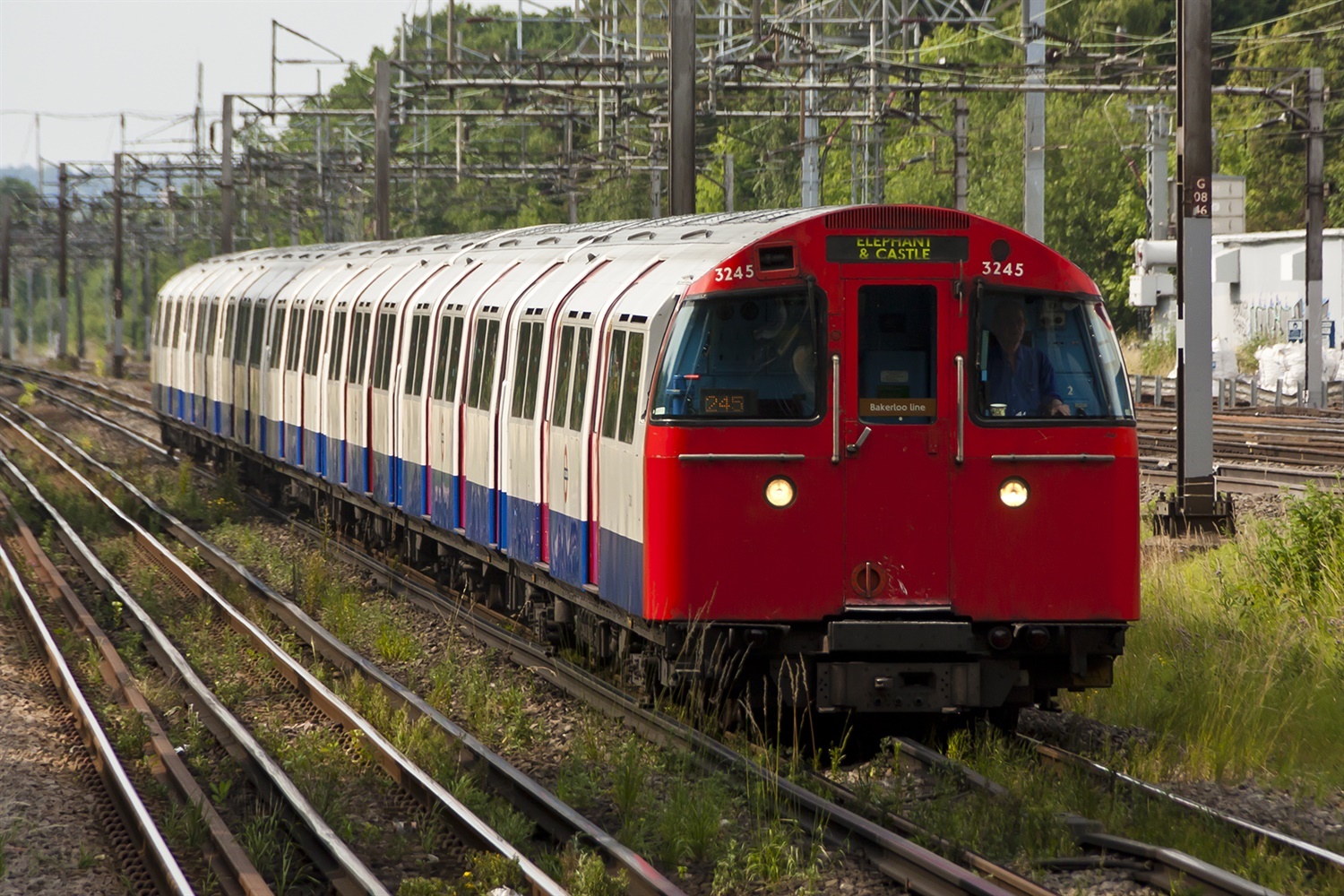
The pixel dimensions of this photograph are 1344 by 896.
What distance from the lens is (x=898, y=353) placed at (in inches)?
374

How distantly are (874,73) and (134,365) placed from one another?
160 feet

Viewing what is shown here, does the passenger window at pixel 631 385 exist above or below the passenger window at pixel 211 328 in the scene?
below

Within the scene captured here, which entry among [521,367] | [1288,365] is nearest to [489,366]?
[521,367]

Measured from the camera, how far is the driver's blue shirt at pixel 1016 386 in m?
9.41

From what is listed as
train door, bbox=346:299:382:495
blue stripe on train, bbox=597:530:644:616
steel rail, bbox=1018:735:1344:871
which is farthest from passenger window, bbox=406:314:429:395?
steel rail, bbox=1018:735:1344:871

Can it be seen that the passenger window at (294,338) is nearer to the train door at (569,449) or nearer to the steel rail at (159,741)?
the steel rail at (159,741)

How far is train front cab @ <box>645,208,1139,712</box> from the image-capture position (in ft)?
30.5

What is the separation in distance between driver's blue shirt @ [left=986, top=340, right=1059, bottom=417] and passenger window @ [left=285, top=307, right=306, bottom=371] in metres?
12.8

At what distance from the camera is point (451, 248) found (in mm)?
17281

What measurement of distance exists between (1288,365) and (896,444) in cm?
3196

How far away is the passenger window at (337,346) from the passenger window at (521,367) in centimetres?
629

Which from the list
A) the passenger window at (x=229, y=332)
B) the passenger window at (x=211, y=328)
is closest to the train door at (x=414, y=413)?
the passenger window at (x=229, y=332)

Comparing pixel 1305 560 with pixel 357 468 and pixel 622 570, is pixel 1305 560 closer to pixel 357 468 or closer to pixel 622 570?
pixel 622 570

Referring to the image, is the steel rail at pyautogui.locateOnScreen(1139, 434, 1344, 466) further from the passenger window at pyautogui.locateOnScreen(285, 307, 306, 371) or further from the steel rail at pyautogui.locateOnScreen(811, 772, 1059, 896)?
the steel rail at pyautogui.locateOnScreen(811, 772, 1059, 896)
